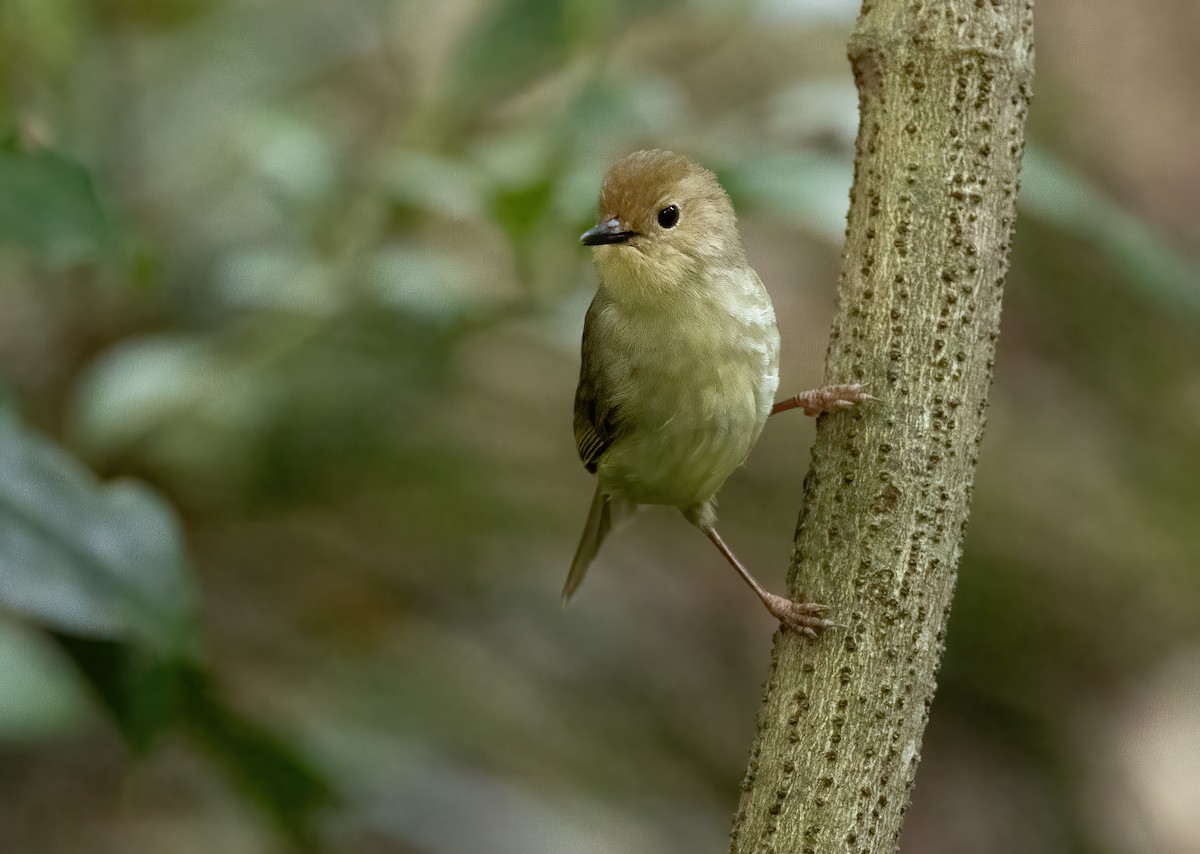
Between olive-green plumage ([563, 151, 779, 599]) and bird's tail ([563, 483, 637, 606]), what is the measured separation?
616 millimetres

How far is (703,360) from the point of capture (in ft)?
10.6

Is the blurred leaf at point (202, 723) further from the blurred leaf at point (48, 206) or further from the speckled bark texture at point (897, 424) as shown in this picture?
the speckled bark texture at point (897, 424)

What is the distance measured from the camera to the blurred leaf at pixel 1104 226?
10.3 ft

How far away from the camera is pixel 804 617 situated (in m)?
2.29

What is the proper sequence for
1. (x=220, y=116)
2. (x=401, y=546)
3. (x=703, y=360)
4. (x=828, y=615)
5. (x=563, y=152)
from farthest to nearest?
(x=401, y=546) < (x=220, y=116) < (x=563, y=152) < (x=703, y=360) < (x=828, y=615)

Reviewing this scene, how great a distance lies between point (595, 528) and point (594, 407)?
2.08ft

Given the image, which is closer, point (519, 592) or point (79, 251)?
point (79, 251)

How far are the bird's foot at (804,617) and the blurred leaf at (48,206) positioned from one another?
5.19 ft

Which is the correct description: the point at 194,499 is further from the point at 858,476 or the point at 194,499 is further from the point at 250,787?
the point at 858,476

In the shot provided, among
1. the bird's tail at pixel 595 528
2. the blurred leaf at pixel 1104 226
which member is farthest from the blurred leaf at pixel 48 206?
the blurred leaf at pixel 1104 226

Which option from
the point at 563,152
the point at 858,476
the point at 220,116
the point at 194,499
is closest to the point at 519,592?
the point at 194,499

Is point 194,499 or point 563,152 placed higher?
point 563,152

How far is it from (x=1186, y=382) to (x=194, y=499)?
486 cm

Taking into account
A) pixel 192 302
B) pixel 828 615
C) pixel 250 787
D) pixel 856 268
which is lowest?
pixel 250 787
